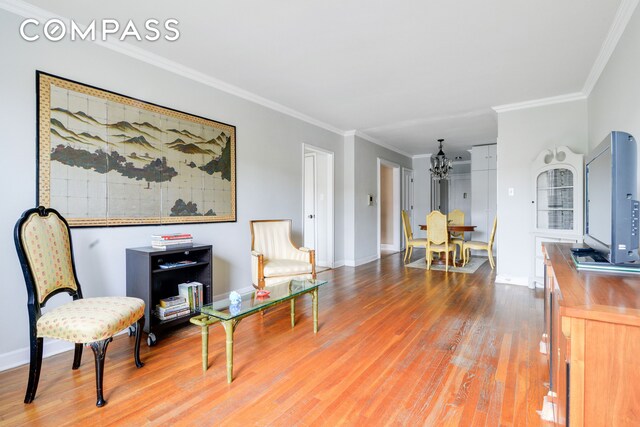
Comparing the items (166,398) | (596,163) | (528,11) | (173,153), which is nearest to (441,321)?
(596,163)

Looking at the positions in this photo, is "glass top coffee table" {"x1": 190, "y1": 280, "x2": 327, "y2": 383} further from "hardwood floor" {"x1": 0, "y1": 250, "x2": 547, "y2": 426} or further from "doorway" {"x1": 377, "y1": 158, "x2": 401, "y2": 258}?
"doorway" {"x1": 377, "y1": 158, "x2": 401, "y2": 258}

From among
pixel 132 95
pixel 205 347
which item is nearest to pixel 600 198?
pixel 205 347

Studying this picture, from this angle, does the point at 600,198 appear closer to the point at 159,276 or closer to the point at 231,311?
the point at 231,311

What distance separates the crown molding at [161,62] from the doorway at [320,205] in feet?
3.42

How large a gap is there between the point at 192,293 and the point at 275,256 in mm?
1134

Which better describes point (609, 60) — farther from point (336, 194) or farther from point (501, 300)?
point (336, 194)

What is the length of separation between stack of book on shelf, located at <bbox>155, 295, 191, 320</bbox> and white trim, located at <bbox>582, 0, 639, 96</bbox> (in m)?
4.03

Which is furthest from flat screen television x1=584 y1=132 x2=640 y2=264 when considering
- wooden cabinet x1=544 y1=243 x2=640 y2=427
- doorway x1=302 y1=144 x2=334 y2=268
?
doorway x1=302 y1=144 x2=334 y2=268

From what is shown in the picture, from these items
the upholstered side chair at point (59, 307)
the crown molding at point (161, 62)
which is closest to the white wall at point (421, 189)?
the crown molding at point (161, 62)

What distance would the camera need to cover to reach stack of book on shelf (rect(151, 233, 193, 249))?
106 inches

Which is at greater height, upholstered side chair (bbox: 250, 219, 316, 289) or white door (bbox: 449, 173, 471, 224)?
white door (bbox: 449, 173, 471, 224)

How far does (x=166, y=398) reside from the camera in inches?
68.9

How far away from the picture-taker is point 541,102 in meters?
4.04

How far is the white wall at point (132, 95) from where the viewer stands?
2.11 metres
